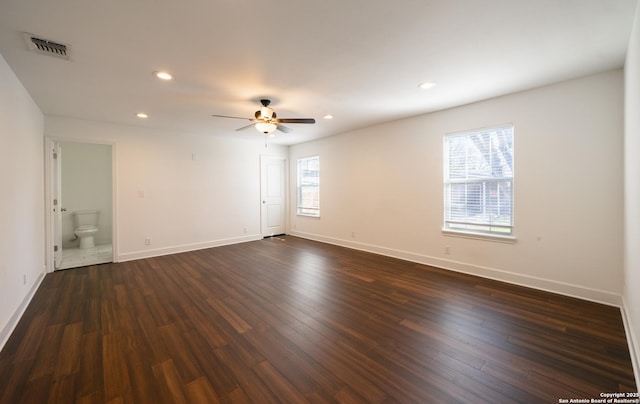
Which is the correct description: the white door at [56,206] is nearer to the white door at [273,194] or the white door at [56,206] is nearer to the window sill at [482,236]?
the white door at [273,194]

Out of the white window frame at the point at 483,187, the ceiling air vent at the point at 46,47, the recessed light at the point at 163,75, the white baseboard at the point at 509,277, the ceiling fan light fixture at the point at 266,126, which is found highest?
the recessed light at the point at 163,75

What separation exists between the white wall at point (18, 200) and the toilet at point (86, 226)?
2200 mm

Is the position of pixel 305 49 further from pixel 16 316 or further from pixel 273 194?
pixel 273 194

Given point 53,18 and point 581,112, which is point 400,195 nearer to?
point 581,112

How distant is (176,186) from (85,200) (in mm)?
2664

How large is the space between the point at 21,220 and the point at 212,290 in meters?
2.21

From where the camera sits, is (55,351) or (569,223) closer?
(55,351)

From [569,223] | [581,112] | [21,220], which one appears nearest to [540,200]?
[569,223]

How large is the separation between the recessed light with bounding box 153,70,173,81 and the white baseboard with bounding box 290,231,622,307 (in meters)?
4.31

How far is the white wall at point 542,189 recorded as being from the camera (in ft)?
9.50

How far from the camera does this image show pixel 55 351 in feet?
7.03

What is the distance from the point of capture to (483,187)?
12.6ft

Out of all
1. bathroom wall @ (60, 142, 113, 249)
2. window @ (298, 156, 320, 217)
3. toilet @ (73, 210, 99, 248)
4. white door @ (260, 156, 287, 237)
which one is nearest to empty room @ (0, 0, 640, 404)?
toilet @ (73, 210, 99, 248)

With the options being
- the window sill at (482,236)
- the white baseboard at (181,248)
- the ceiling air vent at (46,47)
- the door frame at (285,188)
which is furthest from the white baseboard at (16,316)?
the window sill at (482,236)
